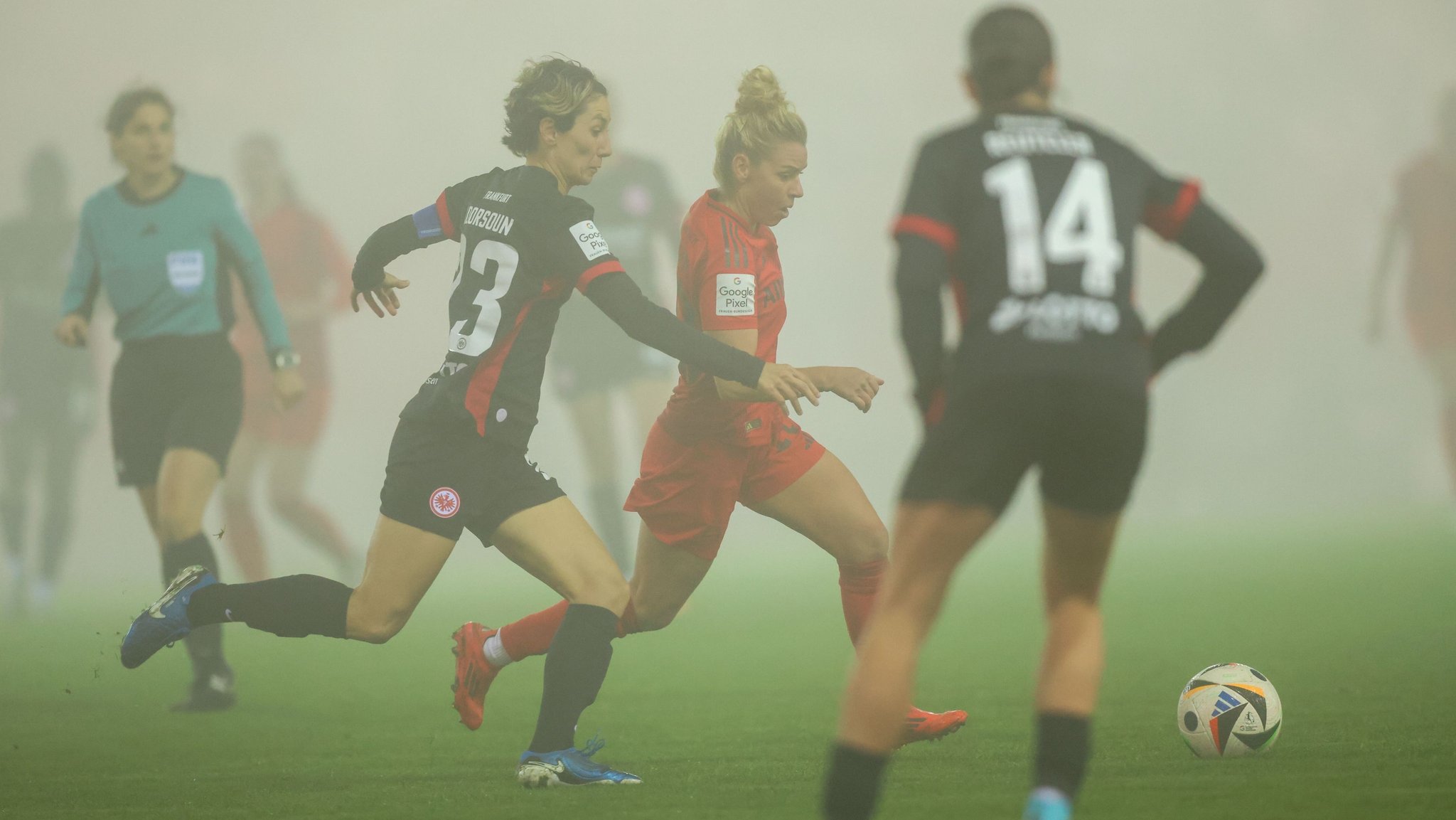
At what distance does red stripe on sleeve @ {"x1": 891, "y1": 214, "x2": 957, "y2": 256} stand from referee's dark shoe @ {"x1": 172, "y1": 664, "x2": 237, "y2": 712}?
3.66 metres

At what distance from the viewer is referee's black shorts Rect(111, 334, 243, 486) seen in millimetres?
4996

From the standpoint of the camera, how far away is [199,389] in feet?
16.4

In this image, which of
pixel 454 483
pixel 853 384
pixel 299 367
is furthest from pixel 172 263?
pixel 299 367

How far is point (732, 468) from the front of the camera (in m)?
3.81

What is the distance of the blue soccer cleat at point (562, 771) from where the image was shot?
3.35 meters

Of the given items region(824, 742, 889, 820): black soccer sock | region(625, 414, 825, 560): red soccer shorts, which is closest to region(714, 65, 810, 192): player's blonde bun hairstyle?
region(625, 414, 825, 560): red soccer shorts

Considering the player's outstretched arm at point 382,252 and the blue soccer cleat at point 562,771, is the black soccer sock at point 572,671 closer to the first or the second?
the blue soccer cleat at point 562,771

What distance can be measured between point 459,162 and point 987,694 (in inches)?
246

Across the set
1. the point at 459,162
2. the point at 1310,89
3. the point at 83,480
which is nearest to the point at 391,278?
the point at 459,162

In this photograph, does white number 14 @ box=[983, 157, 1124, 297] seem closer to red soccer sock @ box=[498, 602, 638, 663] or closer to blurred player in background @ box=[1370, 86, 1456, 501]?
red soccer sock @ box=[498, 602, 638, 663]

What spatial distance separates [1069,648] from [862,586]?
4.82 feet

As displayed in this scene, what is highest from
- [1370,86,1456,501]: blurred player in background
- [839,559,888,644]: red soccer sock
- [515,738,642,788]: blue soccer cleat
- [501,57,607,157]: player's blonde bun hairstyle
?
[1370,86,1456,501]: blurred player in background

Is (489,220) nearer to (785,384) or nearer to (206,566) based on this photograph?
(785,384)

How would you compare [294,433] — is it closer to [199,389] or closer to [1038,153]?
[199,389]
